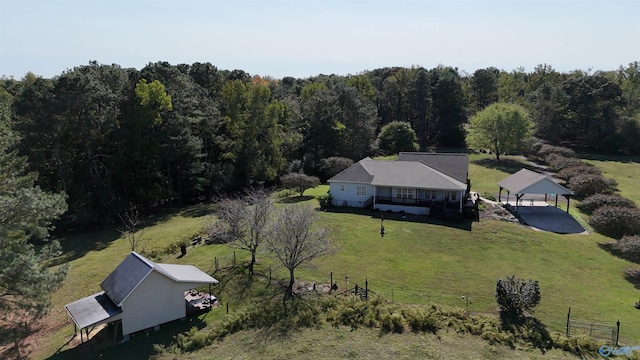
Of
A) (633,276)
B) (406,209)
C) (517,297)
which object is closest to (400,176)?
(406,209)

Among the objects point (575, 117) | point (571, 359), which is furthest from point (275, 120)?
point (575, 117)

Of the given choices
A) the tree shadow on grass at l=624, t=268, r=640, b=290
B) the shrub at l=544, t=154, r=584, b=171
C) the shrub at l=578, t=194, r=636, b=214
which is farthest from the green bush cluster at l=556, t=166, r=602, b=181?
the tree shadow on grass at l=624, t=268, r=640, b=290

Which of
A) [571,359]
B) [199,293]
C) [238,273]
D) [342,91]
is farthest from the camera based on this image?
[342,91]

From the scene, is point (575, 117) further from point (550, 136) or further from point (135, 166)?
point (135, 166)

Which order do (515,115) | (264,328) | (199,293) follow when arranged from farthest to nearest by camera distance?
1. (515,115)
2. (199,293)
3. (264,328)

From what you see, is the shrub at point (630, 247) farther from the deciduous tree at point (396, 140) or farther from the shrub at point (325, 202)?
the deciduous tree at point (396, 140)

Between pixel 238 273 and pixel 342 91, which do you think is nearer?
pixel 238 273
